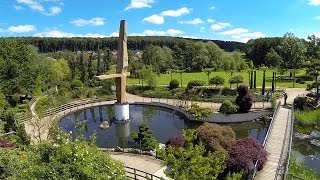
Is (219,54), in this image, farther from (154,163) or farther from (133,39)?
(133,39)

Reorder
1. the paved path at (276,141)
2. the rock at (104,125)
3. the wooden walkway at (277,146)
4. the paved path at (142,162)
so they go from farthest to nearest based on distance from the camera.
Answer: the rock at (104,125), the paved path at (142,162), the paved path at (276,141), the wooden walkway at (277,146)

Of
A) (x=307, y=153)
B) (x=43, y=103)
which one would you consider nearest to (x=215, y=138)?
(x=307, y=153)

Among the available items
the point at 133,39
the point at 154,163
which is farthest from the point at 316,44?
the point at 133,39

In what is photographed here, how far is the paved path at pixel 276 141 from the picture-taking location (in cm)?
1815

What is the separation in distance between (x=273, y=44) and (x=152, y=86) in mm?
49016

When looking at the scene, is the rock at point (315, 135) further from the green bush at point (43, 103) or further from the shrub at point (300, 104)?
the green bush at point (43, 103)

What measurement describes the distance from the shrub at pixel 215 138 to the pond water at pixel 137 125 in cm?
911

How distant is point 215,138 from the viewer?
18156 mm

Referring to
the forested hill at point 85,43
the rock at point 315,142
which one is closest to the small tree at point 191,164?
the rock at point 315,142

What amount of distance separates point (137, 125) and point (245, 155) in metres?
18.2

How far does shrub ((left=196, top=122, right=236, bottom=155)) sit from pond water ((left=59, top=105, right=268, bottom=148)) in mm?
9112

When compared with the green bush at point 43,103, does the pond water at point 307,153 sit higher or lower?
lower

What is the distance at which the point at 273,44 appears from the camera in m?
92.2

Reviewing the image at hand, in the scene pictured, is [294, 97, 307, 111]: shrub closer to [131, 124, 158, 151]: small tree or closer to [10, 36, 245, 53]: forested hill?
[131, 124, 158, 151]: small tree
